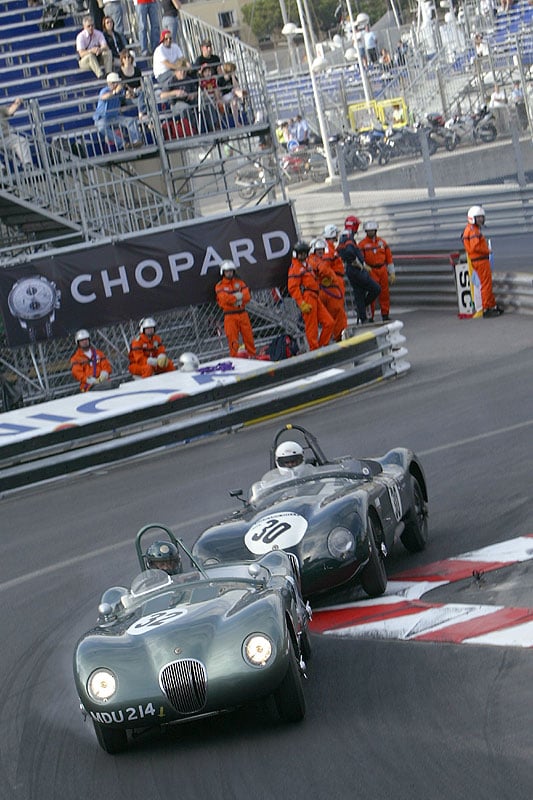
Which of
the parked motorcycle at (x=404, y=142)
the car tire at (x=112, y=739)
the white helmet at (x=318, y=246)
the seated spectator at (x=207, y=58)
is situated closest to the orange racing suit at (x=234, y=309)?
the white helmet at (x=318, y=246)

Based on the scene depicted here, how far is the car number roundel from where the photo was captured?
8.55 metres

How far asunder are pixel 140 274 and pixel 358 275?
4140mm

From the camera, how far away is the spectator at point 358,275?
22.9 meters

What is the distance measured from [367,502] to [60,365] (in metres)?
13.3

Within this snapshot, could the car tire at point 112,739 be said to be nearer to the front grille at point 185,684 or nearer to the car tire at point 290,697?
the front grille at point 185,684

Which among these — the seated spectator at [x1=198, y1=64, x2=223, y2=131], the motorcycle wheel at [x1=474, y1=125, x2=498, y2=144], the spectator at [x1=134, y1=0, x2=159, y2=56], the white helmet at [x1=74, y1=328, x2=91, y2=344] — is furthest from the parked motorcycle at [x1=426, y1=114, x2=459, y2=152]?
the white helmet at [x1=74, y1=328, x2=91, y2=344]

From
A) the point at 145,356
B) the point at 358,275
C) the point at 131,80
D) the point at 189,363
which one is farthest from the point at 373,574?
the point at 131,80

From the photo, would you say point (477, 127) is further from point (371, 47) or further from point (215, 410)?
point (215, 410)

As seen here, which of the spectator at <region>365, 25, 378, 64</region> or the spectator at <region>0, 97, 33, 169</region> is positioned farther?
the spectator at <region>365, 25, 378, 64</region>

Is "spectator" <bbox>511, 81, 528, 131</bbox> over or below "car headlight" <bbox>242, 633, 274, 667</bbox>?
over

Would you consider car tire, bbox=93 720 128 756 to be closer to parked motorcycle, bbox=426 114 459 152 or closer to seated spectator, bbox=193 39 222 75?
seated spectator, bbox=193 39 222 75

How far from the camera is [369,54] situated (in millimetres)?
51188

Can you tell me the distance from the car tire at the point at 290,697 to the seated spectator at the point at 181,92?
1689 centimetres

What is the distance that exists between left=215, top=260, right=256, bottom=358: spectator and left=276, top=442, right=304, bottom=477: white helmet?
10.7m
